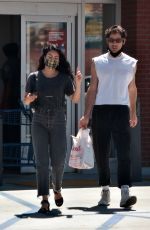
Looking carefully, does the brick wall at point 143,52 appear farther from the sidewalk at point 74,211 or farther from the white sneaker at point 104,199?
the white sneaker at point 104,199

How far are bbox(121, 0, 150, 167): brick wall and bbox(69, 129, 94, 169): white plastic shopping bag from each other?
334cm

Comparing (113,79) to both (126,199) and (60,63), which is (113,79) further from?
(126,199)

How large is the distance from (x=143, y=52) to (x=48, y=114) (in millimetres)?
4051

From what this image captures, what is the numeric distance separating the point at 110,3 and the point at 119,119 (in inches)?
167

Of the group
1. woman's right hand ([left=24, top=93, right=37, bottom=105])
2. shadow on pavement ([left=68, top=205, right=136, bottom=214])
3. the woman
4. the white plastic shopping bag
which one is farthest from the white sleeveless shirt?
shadow on pavement ([left=68, top=205, right=136, bottom=214])

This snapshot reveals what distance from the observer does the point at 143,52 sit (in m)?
12.8

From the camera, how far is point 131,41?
12961mm

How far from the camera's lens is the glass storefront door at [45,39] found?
42.7ft

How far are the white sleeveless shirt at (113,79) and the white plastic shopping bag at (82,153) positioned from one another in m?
0.48

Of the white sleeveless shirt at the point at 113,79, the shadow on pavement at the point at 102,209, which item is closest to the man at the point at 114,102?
the white sleeveless shirt at the point at 113,79

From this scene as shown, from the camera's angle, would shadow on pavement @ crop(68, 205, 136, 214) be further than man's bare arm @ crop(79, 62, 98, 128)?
No

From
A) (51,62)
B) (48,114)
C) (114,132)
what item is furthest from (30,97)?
(114,132)

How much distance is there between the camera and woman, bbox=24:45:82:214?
9141 mm

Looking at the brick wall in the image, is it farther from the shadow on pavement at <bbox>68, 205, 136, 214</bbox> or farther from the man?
Result: the shadow on pavement at <bbox>68, 205, 136, 214</bbox>
